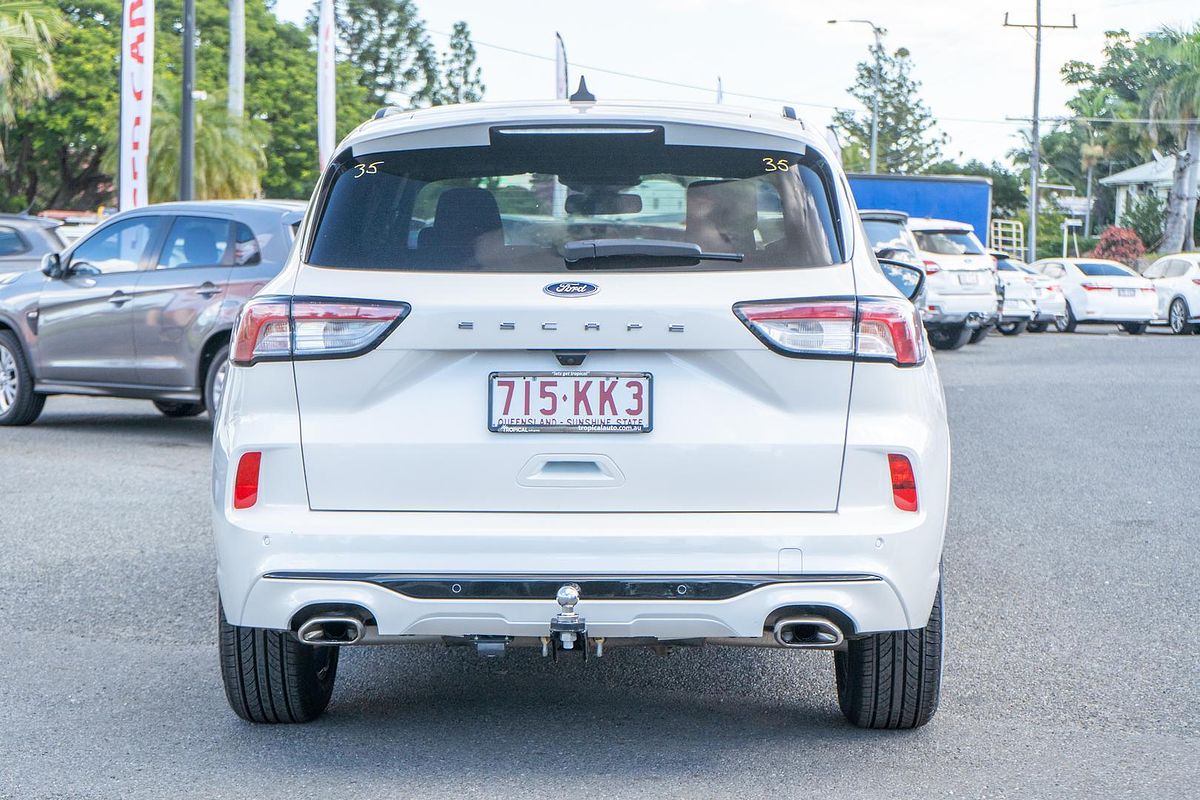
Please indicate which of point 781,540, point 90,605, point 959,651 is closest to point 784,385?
point 781,540

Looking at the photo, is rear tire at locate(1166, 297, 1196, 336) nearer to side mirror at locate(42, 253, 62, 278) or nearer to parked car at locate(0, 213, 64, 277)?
parked car at locate(0, 213, 64, 277)

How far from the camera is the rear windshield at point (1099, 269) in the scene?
3167 centimetres

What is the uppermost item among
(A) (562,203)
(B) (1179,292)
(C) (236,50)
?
(C) (236,50)

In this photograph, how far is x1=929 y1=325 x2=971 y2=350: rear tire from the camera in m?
23.6

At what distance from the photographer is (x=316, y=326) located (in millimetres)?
4168

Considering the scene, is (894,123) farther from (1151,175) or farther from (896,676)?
(896,676)

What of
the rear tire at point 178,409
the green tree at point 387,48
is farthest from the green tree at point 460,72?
the rear tire at point 178,409

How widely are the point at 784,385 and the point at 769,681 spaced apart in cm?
168

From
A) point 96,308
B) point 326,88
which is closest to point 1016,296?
point 326,88

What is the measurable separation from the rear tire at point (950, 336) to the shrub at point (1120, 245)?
40.0 metres

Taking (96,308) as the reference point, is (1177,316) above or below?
below

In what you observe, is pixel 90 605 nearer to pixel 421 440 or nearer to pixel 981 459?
pixel 421 440

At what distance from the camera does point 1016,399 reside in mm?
15820

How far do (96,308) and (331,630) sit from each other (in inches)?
334
